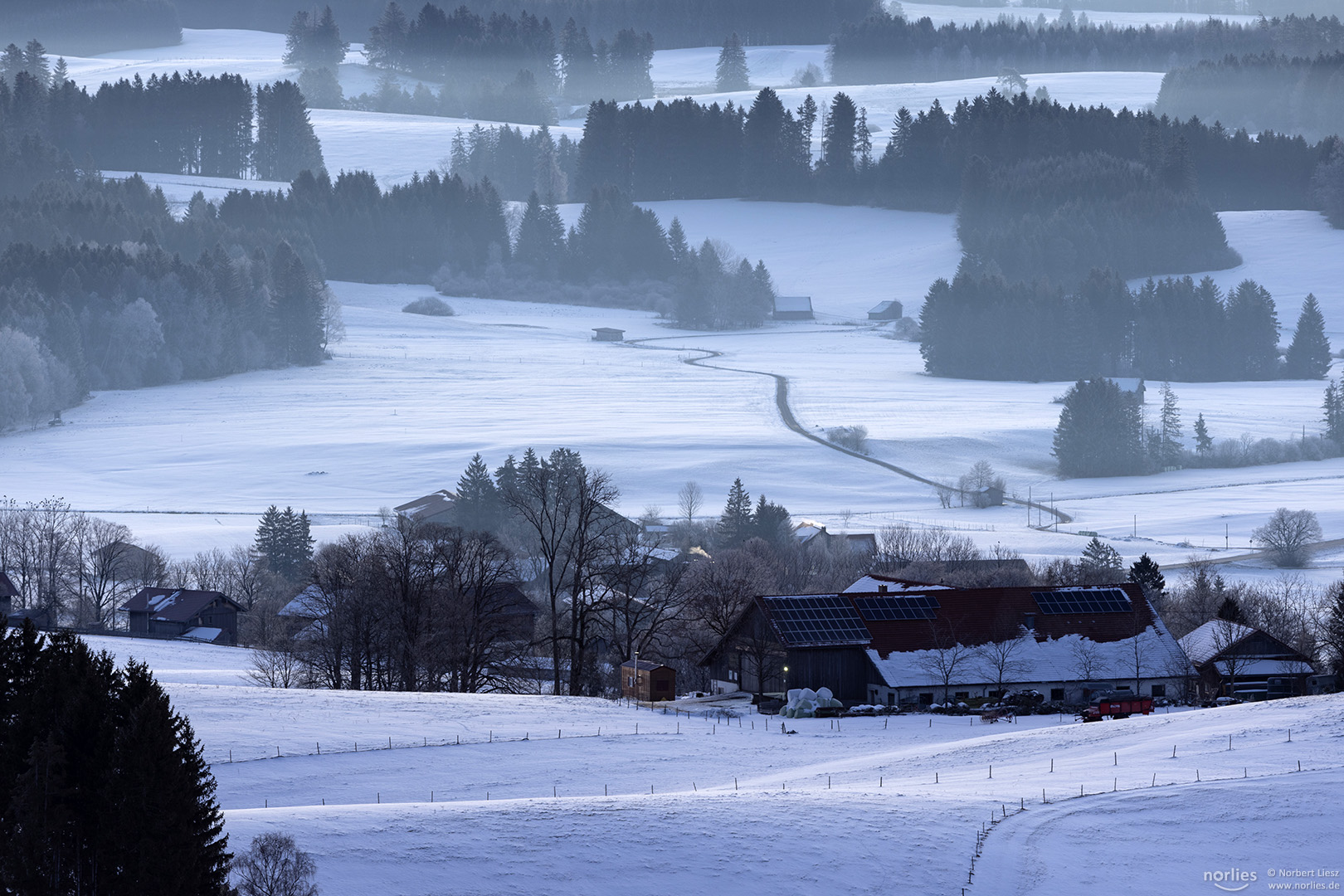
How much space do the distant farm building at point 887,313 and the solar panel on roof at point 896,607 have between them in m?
100

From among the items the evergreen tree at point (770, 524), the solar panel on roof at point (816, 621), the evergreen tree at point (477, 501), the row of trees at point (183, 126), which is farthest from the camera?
the row of trees at point (183, 126)

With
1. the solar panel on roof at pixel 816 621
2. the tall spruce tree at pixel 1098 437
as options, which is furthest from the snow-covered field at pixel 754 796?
the tall spruce tree at pixel 1098 437

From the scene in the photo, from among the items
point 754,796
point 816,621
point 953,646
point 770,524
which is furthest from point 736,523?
point 754,796

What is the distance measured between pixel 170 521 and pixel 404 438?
19.0m

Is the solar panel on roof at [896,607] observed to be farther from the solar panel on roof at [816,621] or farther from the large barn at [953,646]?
the solar panel on roof at [816,621]

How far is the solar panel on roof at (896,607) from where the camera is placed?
39781 millimetres

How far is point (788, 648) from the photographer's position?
38.2 metres

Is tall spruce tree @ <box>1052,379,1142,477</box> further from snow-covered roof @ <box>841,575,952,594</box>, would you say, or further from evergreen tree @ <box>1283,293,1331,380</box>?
snow-covered roof @ <box>841,575,952,594</box>

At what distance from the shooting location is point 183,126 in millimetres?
188375

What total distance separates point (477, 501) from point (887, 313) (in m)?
78.8

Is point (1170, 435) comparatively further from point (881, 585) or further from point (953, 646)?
point (953, 646)

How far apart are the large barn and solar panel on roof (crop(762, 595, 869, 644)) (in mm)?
30

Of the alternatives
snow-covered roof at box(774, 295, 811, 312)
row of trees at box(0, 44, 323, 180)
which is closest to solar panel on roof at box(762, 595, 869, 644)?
snow-covered roof at box(774, 295, 811, 312)

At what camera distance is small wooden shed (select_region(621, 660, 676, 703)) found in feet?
127
